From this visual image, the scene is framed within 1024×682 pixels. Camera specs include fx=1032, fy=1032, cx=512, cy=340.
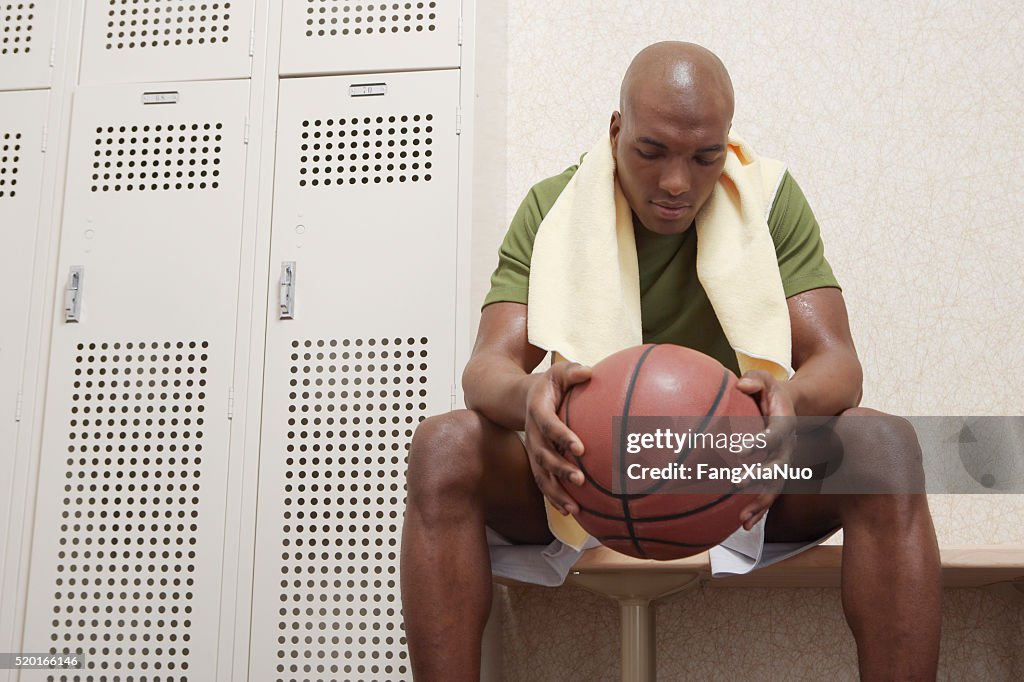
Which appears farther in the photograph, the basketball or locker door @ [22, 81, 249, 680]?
locker door @ [22, 81, 249, 680]

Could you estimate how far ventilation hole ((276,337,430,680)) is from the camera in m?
1.77

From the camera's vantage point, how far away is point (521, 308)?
145 cm

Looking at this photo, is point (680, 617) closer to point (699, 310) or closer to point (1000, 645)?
point (1000, 645)

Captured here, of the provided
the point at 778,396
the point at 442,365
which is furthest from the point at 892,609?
the point at 442,365

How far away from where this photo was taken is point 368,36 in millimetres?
2021

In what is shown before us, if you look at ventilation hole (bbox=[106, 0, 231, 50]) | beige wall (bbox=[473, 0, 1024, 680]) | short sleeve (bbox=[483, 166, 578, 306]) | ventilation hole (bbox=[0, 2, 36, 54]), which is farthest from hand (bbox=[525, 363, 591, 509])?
ventilation hole (bbox=[0, 2, 36, 54])

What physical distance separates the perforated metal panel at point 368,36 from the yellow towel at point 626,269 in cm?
59

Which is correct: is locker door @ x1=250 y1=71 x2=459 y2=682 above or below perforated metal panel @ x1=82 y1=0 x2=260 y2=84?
below

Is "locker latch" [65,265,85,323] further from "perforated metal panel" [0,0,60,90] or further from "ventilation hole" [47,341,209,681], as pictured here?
"perforated metal panel" [0,0,60,90]

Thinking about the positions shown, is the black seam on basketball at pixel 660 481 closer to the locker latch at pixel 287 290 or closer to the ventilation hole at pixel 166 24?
the locker latch at pixel 287 290

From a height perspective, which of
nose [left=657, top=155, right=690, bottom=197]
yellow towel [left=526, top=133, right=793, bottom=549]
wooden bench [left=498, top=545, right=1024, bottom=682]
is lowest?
wooden bench [left=498, top=545, right=1024, bottom=682]


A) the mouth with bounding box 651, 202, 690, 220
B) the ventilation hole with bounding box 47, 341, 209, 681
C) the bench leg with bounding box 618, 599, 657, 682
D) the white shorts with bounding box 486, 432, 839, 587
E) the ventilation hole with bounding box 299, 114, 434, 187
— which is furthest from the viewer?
the ventilation hole with bounding box 299, 114, 434, 187

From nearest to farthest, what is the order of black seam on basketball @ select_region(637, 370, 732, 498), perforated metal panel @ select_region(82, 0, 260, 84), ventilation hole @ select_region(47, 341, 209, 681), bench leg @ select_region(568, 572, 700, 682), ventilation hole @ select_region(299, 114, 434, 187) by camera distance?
1. black seam on basketball @ select_region(637, 370, 732, 498)
2. bench leg @ select_region(568, 572, 700, 682)
3. ventilation hole @ select_region(47, 341, 209, 681)
4. ventilation hole @ select_region(299, 114, 434, 187)
5. perforated metal panel @ select_region(82, 0, 260, 84)

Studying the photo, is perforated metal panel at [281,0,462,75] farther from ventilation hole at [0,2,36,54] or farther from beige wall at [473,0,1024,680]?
ventilation hole at [0,2,36,54]
